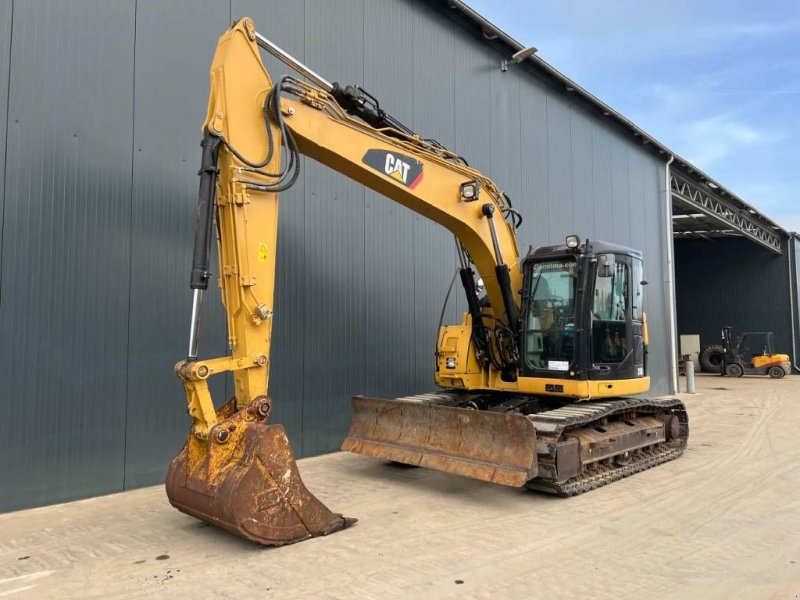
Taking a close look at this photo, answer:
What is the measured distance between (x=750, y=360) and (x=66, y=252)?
28046 mm

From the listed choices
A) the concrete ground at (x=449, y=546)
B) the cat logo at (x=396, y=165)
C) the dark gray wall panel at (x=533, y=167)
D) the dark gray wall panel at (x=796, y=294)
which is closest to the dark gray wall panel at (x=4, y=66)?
the concrete ground at (x=449, y=546)

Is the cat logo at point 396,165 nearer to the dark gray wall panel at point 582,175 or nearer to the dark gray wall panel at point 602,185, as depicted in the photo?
the dark gray wall panel at point 582,175

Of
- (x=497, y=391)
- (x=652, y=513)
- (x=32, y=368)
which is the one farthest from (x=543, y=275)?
(x=32, y=368)

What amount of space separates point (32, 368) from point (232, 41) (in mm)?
3740

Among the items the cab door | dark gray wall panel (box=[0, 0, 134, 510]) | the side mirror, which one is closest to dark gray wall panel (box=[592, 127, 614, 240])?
the cab door

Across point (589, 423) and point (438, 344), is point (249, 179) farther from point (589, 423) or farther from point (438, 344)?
point (589, 423)

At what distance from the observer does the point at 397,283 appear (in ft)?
32.1

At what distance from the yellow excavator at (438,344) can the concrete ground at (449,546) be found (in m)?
0.33

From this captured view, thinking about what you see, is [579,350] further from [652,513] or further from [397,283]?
[397,283]

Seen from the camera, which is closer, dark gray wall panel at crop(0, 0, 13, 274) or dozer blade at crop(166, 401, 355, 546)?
dozer blade at crop(166, 401, 355, 546)

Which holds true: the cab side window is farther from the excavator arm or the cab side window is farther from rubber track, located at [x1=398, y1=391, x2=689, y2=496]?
the excavator arm

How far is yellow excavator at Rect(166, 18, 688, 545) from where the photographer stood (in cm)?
452

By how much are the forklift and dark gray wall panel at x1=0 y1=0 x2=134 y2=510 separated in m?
25.3

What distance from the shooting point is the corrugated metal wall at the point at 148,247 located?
5.89 metres
